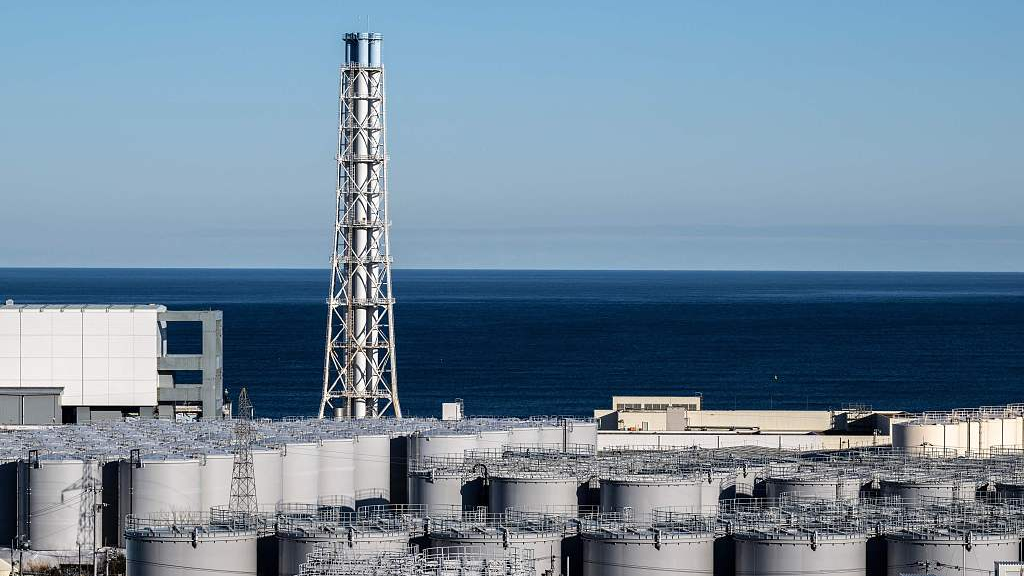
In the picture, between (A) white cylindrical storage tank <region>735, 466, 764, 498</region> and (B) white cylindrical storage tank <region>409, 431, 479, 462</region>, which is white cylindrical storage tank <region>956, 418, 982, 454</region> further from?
(B) white cylindrical storage tank <region>409, 431, 479, 462</region>

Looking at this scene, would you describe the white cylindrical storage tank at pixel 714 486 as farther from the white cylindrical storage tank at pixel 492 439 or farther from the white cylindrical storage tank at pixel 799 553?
the white cylindrical storage tank at pixel 492 439

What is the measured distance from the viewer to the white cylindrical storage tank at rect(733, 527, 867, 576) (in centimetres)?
4291

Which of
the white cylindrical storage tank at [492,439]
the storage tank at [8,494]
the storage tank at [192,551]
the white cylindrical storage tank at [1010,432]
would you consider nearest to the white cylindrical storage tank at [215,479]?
the storage tank at [192,551]

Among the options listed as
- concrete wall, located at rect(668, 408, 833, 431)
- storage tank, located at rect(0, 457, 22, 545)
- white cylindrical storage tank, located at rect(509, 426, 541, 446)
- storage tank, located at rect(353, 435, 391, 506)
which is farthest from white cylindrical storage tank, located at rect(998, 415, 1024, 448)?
storage tank, located at rect(0, 457, 22, 545)

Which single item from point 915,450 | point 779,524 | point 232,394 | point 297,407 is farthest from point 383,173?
point 232,394

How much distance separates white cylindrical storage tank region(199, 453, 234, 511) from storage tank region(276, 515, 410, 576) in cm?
699

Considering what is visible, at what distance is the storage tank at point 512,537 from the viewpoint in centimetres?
4372

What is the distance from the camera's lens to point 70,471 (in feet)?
169

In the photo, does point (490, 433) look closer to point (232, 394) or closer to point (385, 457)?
point (385, 457)

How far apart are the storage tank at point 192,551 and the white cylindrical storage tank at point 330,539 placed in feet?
3.39

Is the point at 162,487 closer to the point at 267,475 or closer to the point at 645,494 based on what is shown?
the point at 267,475

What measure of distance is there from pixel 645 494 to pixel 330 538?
10.6 m

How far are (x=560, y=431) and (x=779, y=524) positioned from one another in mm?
23674

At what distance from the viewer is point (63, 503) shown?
5153cm
